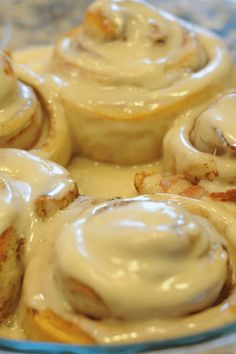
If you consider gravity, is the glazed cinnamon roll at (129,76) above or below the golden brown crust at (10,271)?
above

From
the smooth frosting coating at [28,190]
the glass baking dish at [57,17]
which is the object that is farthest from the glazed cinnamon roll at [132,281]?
the glass baking dish at [57,17]

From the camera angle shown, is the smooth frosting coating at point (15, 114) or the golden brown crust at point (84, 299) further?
the smooth frosting coating at point (15, 114)

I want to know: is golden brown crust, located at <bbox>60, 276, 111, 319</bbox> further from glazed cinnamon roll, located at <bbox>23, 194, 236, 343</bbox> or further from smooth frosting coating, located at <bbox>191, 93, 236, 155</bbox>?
smooth frosting coating, located at <bbox>191, 93, 236, 155</bbox>

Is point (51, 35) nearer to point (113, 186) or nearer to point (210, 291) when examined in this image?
point (113, 186)

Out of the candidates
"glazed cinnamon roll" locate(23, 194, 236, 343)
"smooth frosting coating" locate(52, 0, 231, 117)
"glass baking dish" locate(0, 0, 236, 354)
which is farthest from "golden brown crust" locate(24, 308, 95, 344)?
"glass baking dish" locate(0, 0, 236, 354)

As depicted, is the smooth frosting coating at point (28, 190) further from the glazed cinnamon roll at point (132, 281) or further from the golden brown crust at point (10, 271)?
the glazed cinnamon roll at point (132, 281)

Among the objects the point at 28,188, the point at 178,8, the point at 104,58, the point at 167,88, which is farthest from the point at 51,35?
the point at 28,188

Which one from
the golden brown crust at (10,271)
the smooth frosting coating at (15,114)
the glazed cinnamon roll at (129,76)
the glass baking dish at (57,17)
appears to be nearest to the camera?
the golden brown crust at (10,271)
